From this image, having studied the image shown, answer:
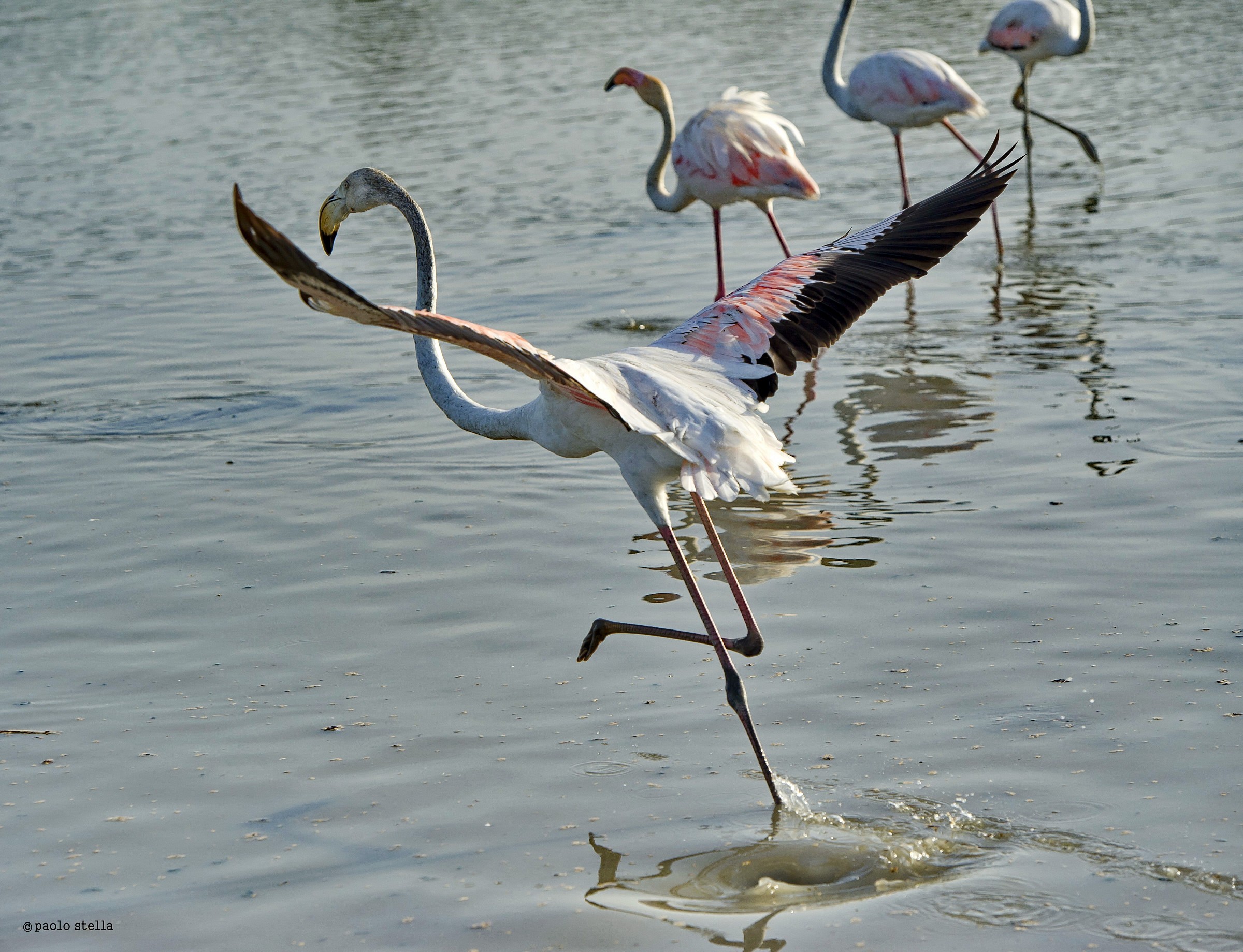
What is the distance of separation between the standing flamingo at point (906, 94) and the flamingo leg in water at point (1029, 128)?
1.93 metres

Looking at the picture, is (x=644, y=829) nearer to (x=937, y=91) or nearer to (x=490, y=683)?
(x=490, y=683)

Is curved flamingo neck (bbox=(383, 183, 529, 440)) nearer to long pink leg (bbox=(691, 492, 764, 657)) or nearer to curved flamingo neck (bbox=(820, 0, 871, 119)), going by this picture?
long pink leg (bbox=(691, 492, 764, 657))

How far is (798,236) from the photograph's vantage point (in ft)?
39.2

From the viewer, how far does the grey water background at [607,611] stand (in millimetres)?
3811

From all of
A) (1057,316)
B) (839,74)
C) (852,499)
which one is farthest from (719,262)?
(852,499)

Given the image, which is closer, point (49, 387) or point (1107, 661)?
point (1107, 661)

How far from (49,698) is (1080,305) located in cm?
700

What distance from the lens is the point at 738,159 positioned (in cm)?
973

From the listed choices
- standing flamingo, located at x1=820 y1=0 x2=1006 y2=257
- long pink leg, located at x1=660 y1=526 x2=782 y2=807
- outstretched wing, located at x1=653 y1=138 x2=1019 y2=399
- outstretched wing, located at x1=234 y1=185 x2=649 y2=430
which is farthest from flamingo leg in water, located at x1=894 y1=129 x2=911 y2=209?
outstretched wing, located at x1=234 y1=185 x2=649 y2=430

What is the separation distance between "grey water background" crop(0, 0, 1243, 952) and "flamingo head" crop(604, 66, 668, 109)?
51.0 inches

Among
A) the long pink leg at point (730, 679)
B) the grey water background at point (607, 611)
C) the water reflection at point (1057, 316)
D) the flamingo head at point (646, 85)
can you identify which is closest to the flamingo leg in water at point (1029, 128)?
the grey water background at point (607, 611)

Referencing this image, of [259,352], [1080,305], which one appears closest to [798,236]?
[1080,305]

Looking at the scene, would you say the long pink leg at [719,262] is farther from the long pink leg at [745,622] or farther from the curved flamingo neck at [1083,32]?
the curved flamingo neck at [1083,32]

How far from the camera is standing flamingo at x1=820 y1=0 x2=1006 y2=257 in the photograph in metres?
11.3
